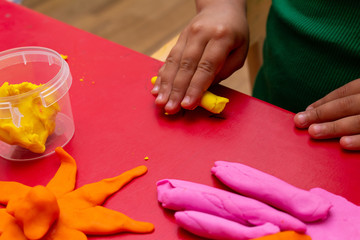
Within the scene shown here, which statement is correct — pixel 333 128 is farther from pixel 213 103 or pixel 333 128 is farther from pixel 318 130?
pixel 213 103

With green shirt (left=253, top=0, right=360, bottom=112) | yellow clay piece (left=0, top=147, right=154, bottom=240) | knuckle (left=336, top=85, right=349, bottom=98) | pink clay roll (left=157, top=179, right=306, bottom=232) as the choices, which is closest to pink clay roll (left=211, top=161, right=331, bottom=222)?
pink clay roll (left=157, top=179, right=306, bottom=232)

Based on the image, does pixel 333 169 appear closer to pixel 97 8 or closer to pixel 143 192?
pixel 143 192

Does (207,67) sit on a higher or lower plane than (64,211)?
higher

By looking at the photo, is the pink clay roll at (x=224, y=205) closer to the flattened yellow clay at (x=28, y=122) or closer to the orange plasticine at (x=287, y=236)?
the orange plasticine at (x=287, y=236)

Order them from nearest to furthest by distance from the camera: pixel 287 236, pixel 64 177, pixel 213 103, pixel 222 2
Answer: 1. pixel 287 236
2. pixel 64 177
3. pixel 213 103
4. pixel 222 2

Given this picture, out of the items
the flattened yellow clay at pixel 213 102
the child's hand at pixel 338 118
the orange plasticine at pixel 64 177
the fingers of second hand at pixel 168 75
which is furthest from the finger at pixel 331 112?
the orange plasticine at pixel 64 177

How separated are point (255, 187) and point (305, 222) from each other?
0.26ft

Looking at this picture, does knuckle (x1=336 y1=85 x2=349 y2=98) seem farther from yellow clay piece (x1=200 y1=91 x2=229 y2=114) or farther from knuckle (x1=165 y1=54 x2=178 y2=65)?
knuckle (x1=165 y1=54 x2=178 y2=65)

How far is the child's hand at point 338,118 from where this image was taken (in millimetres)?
673

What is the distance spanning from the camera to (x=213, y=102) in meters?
0.72

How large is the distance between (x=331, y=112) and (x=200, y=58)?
0.25m

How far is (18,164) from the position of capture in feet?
2.18

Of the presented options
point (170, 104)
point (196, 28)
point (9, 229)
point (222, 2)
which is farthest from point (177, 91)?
point (9, 229)

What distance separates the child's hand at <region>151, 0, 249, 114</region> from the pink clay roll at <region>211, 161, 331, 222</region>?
0.18 metres
